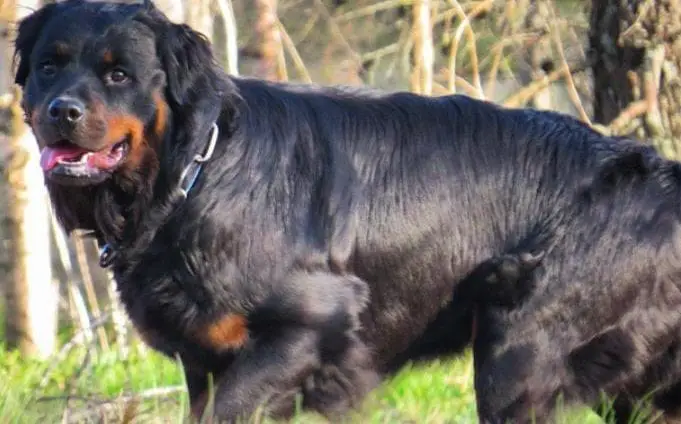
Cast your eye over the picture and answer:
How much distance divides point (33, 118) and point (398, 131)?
5.05ft

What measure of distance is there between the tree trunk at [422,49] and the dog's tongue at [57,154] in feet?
11.1

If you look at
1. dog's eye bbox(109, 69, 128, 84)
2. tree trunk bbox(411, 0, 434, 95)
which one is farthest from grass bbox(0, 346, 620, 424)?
tree trunk bbox(411, 0, 434, 95)

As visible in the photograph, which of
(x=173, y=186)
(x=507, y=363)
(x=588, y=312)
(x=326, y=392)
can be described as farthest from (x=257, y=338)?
(x=588, y=312)

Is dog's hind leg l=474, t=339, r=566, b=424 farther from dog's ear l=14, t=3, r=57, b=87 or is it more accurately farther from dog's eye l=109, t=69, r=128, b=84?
dog's ear l=14, t=3, r=57, b=87

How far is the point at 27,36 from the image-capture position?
5062mm

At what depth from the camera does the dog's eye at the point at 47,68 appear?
16.0 ft

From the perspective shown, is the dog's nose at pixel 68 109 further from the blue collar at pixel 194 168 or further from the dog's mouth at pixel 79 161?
the blue collar at pixel 194 168

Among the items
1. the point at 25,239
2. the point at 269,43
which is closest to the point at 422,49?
the point at 269,43

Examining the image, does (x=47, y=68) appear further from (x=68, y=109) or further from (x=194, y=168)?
(x=194, y=168)

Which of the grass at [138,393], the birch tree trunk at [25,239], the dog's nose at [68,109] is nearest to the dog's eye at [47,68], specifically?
the dog's nose at [68,109]

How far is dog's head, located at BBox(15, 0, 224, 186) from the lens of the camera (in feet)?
15.3

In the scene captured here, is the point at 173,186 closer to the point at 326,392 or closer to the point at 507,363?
the point at 326,392

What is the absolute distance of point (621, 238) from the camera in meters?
4.99

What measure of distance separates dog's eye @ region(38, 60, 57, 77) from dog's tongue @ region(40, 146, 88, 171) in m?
0.30
